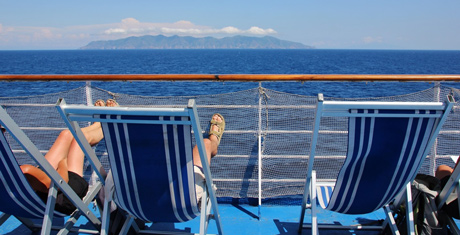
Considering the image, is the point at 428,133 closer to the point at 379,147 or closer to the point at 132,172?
the point at 379,147

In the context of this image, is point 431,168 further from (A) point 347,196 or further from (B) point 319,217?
(A) point 347,196

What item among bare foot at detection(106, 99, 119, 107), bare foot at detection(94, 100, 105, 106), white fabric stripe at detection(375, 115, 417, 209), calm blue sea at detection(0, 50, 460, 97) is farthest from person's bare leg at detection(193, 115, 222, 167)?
calm blue sea at detection(0, 50, 460, 97)

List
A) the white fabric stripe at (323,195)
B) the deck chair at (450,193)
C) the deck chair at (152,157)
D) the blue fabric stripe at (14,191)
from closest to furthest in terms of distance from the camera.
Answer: the deck chair at (152,157) → the blue fabric stripe at (14,191) → the deck chair at (450,193) → the white fabric stripe at (323,195)

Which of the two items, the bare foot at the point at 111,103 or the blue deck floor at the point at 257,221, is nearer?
the blue deck floor at the point at 257,221

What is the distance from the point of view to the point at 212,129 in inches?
117

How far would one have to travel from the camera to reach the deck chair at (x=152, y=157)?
1.43m

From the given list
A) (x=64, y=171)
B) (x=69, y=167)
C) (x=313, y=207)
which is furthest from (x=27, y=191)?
(x=313, y=207)

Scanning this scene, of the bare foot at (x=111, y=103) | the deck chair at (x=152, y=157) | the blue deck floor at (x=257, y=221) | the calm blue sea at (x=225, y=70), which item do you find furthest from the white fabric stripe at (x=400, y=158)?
the calm blue sea at (x=225, y=70)

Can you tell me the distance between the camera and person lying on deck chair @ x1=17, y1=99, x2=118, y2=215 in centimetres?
197

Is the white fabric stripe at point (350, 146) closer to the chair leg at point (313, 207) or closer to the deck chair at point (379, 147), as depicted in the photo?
the deck chair at point (379, 147)

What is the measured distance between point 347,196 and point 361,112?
593 mm

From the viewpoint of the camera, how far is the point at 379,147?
168 cm

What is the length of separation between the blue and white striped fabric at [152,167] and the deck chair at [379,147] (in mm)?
657

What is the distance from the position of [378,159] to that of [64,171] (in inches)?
71.8
